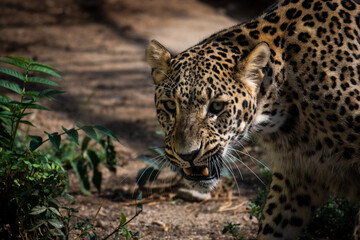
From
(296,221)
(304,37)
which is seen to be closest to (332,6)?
(304,37)

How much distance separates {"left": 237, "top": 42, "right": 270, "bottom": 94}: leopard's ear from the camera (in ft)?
14.7

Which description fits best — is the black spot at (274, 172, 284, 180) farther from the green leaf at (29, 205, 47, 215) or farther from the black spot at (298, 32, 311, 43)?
the green leaf at (29, 205, 47, 215)

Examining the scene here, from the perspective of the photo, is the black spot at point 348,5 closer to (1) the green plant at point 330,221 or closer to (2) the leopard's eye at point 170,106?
(2) the leopard's eye at point 170,106

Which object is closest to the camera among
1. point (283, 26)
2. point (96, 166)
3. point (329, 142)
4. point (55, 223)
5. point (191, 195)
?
point (55, 223)

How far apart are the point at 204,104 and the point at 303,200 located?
4.98ft

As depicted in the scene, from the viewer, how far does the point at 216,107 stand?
14.4 feet

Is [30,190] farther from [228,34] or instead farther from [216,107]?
[228,34]

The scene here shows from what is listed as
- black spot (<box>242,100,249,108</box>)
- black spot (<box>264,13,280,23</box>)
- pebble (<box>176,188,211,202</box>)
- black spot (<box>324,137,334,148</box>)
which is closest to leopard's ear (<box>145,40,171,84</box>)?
black spot (<box>242,100,249,108</box>)

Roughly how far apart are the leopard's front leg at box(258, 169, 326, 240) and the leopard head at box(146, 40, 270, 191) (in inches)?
32.1

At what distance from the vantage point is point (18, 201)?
13.5 feet

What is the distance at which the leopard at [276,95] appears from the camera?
172 inches

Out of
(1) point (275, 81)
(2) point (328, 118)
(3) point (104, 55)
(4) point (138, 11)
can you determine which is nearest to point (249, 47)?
(1) point (275, 81)

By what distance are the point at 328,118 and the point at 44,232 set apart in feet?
7.87

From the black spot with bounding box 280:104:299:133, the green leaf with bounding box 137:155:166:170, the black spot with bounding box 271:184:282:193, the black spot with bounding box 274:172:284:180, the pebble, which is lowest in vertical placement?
the pebble
